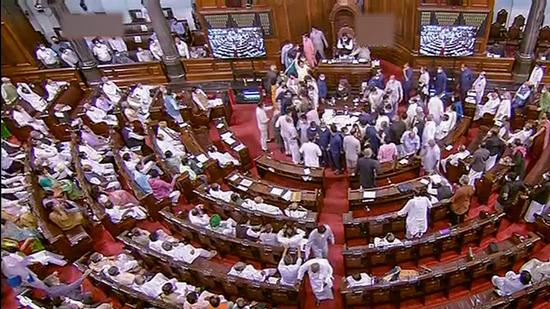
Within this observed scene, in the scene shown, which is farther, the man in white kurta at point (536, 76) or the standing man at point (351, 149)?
the man in white kurta at point (536, 76)

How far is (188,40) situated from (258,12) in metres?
3.75

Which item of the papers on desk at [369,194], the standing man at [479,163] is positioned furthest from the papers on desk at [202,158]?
the standing man at [479,163]

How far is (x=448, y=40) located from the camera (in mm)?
14289

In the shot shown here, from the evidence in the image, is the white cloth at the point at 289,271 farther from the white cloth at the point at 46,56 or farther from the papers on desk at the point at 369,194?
the white cloth at the point at 46,56

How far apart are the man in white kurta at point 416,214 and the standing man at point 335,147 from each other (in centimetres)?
241

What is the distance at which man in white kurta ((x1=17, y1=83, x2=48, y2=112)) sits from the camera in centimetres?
1495

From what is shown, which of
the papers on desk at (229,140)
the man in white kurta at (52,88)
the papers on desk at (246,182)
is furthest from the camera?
the man in white kurta at (52,88)

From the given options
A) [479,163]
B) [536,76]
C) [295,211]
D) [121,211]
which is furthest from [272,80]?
[536,76]

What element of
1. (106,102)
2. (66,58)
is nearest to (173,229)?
(106,102)

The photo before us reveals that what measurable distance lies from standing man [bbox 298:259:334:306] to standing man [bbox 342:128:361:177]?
325 cm

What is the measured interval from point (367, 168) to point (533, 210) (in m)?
3.22

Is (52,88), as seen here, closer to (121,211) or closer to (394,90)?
(121,211)

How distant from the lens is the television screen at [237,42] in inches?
605

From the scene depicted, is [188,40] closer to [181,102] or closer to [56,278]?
[181,102]
